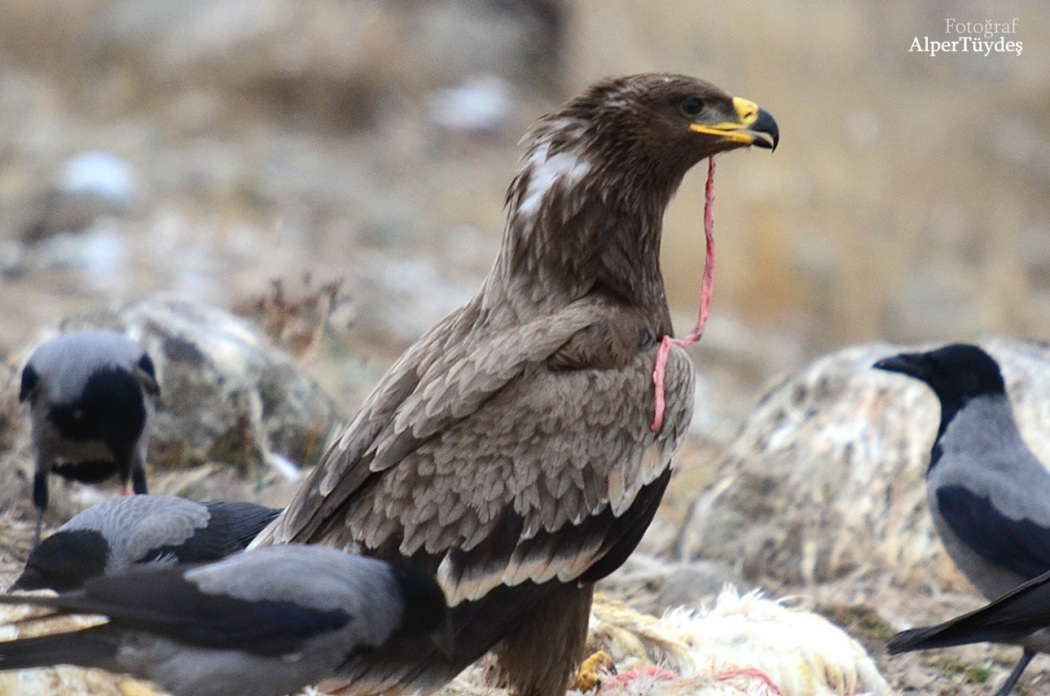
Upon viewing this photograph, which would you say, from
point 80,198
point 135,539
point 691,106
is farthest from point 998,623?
point 80,198

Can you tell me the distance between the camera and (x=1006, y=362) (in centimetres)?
639

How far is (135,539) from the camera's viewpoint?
13.8 feet

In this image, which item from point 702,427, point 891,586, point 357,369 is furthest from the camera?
point 702,427

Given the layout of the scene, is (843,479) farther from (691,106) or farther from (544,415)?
(544,415)

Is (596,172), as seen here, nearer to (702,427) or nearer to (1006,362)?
(1006,362)

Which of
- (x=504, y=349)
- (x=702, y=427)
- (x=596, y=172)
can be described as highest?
(x=596, y=172)

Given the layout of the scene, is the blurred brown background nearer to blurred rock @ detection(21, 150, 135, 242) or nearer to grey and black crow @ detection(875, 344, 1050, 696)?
blurred rock @ detection(21, 150, 135, 242)

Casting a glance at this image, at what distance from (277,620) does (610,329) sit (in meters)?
1.19

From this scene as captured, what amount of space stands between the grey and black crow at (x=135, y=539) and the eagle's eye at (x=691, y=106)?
181 centimetres

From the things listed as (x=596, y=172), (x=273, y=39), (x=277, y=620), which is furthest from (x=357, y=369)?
(x=273, y=39)

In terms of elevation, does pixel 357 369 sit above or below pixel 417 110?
below

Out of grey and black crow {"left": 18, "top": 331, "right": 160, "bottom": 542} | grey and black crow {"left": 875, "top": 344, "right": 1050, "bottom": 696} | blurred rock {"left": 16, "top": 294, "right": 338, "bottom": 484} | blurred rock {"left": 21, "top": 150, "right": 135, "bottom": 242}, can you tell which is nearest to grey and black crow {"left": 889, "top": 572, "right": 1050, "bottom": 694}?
grey and black crow {"left": 875, "top": 344, "right": 1050, "bottom": 696}

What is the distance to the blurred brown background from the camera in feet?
44.2

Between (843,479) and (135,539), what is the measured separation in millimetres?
3192
